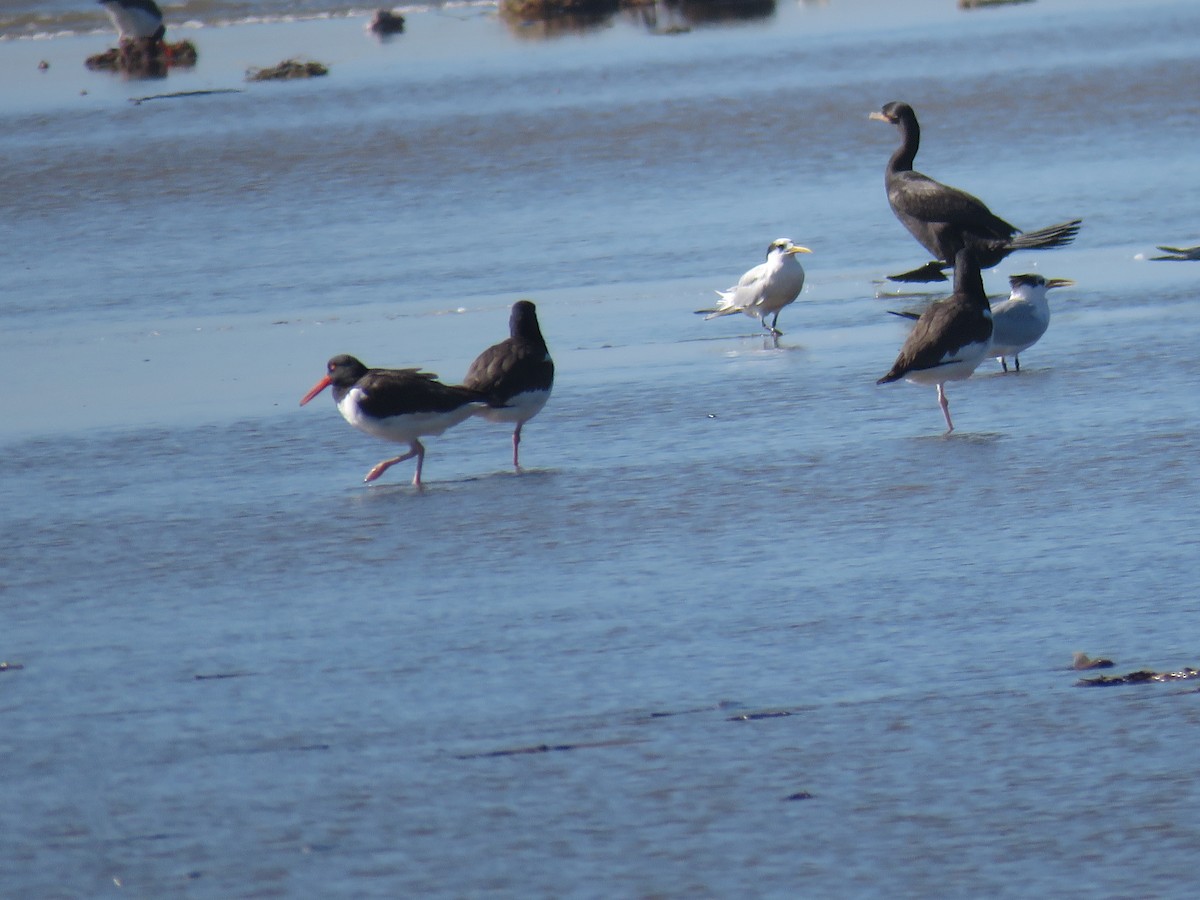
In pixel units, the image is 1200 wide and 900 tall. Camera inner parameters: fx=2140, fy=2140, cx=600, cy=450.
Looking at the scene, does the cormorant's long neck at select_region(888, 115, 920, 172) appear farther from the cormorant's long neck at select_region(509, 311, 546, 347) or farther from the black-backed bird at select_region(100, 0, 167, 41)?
the black-backed bird at select_region(100, 0, 167, 41)

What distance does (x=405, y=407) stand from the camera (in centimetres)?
921

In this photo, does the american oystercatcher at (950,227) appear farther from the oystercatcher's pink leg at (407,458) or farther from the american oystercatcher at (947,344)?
the oystercatcher's pink leg at (407,458)

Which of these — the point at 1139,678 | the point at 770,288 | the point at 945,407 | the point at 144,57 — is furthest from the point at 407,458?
the point at 144,57

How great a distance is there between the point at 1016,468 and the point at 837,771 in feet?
11.7

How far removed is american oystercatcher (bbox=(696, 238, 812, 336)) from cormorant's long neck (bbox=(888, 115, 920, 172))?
2987 mm

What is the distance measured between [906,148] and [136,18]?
77.5 ft

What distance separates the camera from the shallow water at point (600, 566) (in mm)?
5141

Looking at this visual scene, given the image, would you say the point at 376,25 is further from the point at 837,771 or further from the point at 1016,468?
the point at 837,771

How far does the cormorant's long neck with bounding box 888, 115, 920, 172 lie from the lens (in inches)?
617

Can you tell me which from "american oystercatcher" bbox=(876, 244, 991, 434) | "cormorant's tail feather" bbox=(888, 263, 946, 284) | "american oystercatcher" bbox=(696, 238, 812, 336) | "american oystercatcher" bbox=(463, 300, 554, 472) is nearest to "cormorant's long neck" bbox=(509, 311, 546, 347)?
"american oystercatcher" bbox=(463, 300, 554, 472)

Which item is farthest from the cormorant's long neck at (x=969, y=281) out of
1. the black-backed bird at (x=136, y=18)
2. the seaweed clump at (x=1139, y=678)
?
the black-backed bird at (x=136, y=18)

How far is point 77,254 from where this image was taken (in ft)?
56.1

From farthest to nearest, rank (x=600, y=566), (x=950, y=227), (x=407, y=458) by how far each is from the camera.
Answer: (x=950, y=227)
(x=407, y=458)
(x=600, y=566)

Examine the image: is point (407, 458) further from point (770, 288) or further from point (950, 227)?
point (950, 227)
